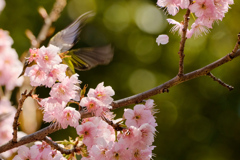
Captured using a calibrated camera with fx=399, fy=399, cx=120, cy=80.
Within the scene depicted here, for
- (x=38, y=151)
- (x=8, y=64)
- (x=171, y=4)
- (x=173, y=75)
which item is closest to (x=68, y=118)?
(x=38, y=151)

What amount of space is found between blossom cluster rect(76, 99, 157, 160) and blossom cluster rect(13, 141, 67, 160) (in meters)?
0.10

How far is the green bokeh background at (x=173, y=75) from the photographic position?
230 inches

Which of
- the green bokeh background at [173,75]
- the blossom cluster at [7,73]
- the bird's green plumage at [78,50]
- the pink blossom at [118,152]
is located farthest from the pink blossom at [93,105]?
the green bokeh background at [173,75]

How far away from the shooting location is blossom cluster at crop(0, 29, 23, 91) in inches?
105

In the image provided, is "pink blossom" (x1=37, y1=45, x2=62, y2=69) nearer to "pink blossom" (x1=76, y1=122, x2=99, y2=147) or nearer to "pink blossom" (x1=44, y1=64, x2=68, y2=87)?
"pink blossom" (x1=44, y1=64, x2=68, y2=87)

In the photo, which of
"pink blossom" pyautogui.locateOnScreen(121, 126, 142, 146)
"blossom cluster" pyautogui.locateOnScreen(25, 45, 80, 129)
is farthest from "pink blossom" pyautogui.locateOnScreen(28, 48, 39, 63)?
"pink blossom" pyautogui.locateOnScreen(121, 126, 142, 146)

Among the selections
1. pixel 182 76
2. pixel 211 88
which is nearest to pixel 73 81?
pixel 182 76

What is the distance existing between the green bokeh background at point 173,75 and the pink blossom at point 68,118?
4408mm

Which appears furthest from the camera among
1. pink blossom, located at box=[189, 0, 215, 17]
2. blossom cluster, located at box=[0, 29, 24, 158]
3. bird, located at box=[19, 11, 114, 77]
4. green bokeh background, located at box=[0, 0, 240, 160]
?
green bokeh background, located at box=[0, 0, 240, 160]

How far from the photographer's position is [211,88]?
6145mm

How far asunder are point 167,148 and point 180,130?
420 mm

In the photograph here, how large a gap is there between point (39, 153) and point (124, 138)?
0.29 meters

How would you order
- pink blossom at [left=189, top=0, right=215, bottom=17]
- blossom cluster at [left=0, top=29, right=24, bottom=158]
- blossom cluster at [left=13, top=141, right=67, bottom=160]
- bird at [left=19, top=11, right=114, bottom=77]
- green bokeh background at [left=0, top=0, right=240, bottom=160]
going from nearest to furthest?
pink blossom at [left=189, top=0, right=215, bottom=17] → blossom cluster at [left=13, top=141, right=67, bottom=160] → bird at [left=19, top=11, right=114, bottom=77] → blossom cluster at [left=0, top=29, right=24, bottom=158] → green bokeh background at [left=0, top=0, right=240, bottom=160]

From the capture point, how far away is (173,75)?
5.97 meters
